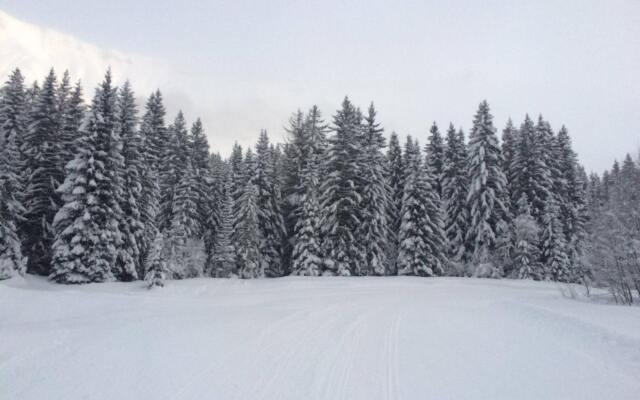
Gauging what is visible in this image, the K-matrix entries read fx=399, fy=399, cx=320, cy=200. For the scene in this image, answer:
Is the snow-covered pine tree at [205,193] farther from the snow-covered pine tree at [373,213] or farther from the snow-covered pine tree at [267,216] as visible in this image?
the snow-covered pine tree at [373,213]

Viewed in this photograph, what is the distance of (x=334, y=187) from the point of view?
35.7m

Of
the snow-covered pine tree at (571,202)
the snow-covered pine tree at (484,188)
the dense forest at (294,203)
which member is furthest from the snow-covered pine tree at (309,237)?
the snow-covered pine tree at (571,202)

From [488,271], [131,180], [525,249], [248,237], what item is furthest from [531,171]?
[131,180]

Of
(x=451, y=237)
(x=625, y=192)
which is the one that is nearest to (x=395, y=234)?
(x=451, y=237)

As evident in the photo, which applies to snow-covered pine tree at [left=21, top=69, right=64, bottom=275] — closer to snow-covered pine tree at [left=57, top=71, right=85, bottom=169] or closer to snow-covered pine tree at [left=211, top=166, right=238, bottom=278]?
snow-covered pine tree at [left=57, top=71, right=85, bottom=169]

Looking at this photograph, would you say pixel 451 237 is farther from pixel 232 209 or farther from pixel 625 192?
pixel 232 209

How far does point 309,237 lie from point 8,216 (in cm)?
2170

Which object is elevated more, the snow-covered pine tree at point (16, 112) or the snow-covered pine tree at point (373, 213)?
the snow-covered pine tree at point (16, 112)

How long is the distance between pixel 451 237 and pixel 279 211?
58.1 ft

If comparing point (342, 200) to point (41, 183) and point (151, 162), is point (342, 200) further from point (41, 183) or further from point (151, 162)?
point (41, 183)

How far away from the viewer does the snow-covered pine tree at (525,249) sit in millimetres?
34719

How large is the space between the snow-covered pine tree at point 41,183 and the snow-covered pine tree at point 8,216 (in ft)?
9.43

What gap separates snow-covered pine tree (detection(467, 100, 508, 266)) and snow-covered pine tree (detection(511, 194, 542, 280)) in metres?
1.88

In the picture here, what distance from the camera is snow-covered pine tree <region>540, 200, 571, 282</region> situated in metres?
36.7
